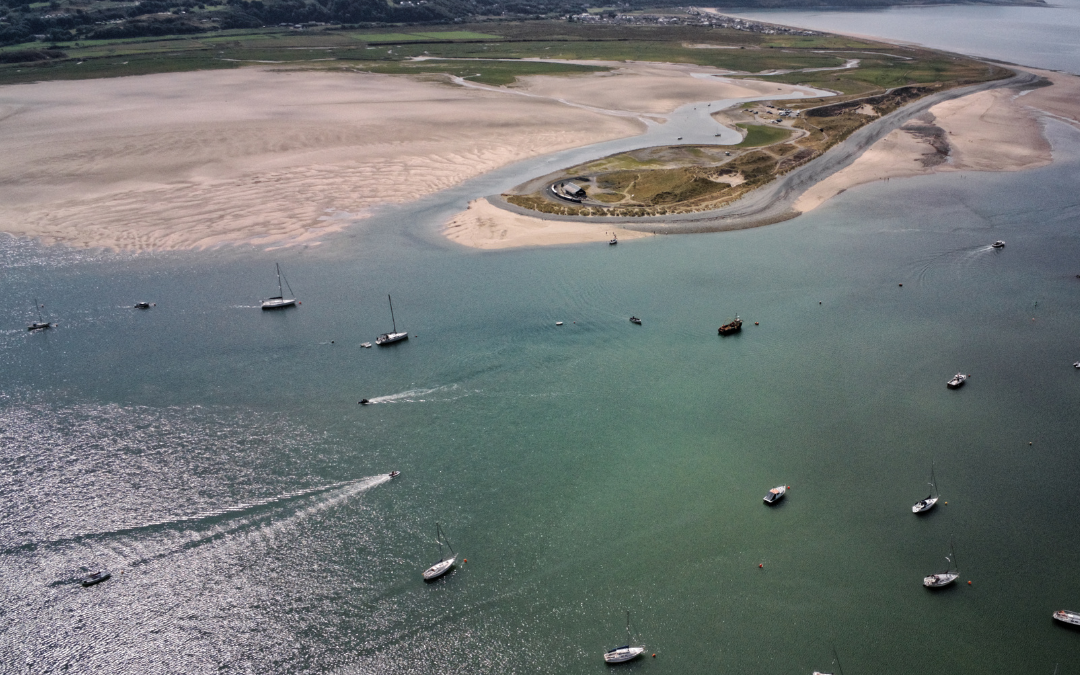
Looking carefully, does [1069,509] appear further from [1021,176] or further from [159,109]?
[159,109]

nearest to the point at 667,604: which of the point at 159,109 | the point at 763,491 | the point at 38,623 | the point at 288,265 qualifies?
the point at 763,491

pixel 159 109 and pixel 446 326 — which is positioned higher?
pixel 159 109

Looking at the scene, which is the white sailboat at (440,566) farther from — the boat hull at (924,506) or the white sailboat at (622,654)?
the boat hull at (924,506)

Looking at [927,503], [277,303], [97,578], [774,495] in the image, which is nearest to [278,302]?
[277,303]

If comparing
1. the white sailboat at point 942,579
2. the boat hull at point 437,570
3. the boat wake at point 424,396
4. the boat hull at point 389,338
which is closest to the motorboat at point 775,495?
the white sailboat at point 942,579

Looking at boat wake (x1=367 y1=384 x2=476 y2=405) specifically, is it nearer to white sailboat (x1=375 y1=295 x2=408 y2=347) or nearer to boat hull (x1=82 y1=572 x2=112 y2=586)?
white sailboat (x1=375 y1=295 x2=408 y2=347)

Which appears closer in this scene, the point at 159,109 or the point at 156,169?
the point at 156,169
